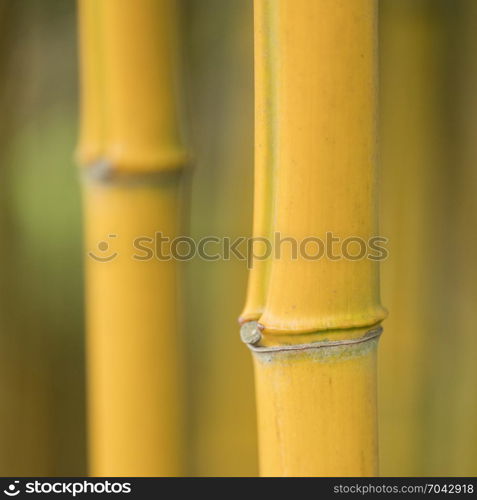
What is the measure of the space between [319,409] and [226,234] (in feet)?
0.73

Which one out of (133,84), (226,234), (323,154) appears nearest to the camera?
(323,154)

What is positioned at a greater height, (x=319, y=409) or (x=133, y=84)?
(x=133, y=84)

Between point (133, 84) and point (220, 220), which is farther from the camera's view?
point (220, 220)

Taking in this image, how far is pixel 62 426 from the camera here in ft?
2.03

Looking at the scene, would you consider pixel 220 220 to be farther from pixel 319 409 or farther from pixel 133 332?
pixel 319 409

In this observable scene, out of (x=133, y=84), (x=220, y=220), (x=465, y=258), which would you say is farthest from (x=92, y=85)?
(x=465, y=258)

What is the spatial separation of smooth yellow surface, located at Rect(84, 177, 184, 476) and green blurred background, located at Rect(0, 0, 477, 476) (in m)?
0.07

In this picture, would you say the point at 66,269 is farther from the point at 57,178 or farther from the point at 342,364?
the point at 342,364

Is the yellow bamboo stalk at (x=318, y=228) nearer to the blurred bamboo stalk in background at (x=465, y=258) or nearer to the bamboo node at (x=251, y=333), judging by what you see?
the bamboo node at (x=251, y=333)

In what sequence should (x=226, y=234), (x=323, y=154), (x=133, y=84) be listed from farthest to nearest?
(x=226, y=234), (x=133, y=84), (x=323, y=154)

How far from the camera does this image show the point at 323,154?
0.32m

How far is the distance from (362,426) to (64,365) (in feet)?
1.10

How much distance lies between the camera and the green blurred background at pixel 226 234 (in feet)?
1.56

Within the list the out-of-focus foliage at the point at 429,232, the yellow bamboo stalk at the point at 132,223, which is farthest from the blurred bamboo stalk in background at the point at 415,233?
the yellow bamboo stalk at the point at 132,223
